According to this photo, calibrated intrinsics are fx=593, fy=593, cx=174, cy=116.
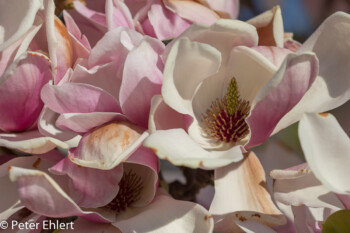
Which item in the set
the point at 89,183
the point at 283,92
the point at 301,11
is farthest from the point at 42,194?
the point at 301,11

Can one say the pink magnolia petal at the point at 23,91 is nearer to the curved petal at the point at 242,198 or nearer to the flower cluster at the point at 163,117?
the flower cluster at the point at 163,117

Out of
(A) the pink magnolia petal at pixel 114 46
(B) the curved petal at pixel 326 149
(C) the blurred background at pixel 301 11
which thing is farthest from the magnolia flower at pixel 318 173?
(C) the blurred background at pixel 301 11

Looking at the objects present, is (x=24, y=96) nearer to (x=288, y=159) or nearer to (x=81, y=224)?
(x=81, y=224)

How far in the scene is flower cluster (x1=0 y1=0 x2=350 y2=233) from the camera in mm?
294

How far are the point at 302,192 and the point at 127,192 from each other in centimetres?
10

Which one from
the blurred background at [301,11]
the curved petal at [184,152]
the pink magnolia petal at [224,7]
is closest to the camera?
the curved petal at [184,152]

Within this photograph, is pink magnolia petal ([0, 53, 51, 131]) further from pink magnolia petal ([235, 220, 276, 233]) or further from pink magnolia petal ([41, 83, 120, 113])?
pink magnolia petal ([235, 220, 276, 233])

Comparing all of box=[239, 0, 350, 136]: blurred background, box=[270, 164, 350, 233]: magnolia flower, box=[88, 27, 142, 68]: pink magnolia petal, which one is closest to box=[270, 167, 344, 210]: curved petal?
box=[270, 164, 350, 233]: magnolia flower

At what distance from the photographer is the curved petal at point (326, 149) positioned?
0.28 m

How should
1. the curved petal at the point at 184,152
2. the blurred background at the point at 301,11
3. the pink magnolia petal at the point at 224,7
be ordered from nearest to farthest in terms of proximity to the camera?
1. the curved petal at the point at 184,152
2. the pink magnolia petal at the point at 224,7
3. the blurred background at the point at 301,11

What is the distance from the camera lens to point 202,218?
0.31 m

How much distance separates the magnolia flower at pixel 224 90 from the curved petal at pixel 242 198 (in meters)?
0.01

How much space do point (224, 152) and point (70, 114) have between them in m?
0.08

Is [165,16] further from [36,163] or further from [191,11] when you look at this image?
[36,163]
